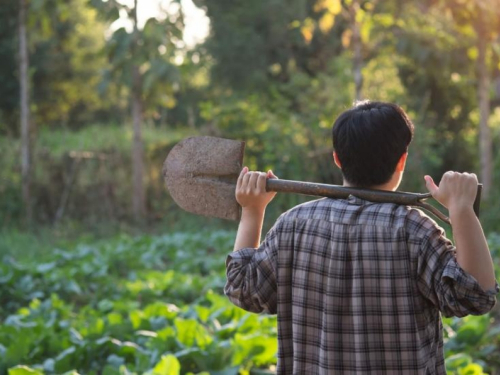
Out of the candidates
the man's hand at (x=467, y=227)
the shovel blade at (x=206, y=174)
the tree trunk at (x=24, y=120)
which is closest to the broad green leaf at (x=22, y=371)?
the shovel blade at (x=206, y=174)

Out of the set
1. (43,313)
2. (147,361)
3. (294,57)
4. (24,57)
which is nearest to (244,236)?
(147,361)

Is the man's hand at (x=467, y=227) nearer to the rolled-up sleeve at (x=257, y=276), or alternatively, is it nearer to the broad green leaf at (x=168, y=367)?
the rolled-up sleeve at (x=257, y=276)

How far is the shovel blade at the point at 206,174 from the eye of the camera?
2.55m

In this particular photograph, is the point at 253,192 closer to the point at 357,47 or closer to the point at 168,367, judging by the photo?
the point at 168,367

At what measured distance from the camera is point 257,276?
7.45ft

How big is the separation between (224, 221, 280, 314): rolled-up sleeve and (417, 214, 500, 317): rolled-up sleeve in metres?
0.39

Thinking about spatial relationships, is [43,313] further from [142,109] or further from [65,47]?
[65,47]

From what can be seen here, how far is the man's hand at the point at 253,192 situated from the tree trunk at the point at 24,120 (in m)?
11.2

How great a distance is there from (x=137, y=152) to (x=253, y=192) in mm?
11703

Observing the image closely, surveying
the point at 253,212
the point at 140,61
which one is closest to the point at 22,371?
the point at 253,212

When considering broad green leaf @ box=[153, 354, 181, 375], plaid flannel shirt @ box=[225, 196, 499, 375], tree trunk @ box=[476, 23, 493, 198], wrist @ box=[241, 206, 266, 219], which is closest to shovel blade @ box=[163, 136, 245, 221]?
wrist @ box=[241, 206, 266, 219]

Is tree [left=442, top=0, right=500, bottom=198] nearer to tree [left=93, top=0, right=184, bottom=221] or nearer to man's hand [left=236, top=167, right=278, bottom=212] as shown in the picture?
tree [left=93, top=0, right=184, bottom=221]

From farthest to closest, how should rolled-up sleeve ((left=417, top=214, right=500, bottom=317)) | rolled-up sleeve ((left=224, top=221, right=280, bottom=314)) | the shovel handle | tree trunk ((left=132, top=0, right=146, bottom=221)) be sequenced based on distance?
tree trunk ((left=132, top=0, right=146, bottom=221)) < rolled-up sleeve ((left=224, top=221, right=280, bottom=314)) < the shovel handle < rolled-up sleeve ((left=417, top=214, right=500, bottom=317))

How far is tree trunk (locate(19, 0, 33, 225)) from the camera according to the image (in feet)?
43.8
